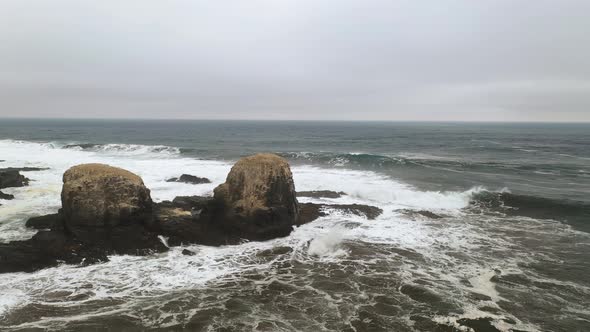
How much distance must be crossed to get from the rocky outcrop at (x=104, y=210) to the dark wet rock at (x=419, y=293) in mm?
8906

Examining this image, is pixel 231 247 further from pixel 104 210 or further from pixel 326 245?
pixel 104 210

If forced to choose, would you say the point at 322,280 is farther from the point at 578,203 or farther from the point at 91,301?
the point at 578,203

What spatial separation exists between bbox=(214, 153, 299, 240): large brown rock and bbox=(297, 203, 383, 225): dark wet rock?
1.98 meters

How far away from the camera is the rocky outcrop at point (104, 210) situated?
13.3 m

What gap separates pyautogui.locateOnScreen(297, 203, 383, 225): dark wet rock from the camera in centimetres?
1791

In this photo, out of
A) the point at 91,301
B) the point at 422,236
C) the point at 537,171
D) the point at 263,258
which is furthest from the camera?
the point at 537,171

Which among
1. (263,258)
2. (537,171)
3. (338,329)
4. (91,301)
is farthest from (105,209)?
(537,171)

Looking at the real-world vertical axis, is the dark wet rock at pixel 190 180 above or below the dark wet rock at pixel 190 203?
below

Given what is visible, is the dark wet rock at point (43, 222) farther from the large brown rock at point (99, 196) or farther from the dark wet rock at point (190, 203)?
the dark wet rock at point (190, 203)

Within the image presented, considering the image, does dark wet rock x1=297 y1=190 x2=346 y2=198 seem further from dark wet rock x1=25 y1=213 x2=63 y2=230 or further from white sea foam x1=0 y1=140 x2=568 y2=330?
dark wet rock x1=25 y1=213 x2=63 y2=230

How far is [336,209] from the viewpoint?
19328 mm

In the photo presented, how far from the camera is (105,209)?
13.4m

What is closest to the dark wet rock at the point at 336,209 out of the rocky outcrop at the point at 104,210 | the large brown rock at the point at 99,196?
the rocky outcrop at the point at 104,210

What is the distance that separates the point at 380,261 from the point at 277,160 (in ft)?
20.0
